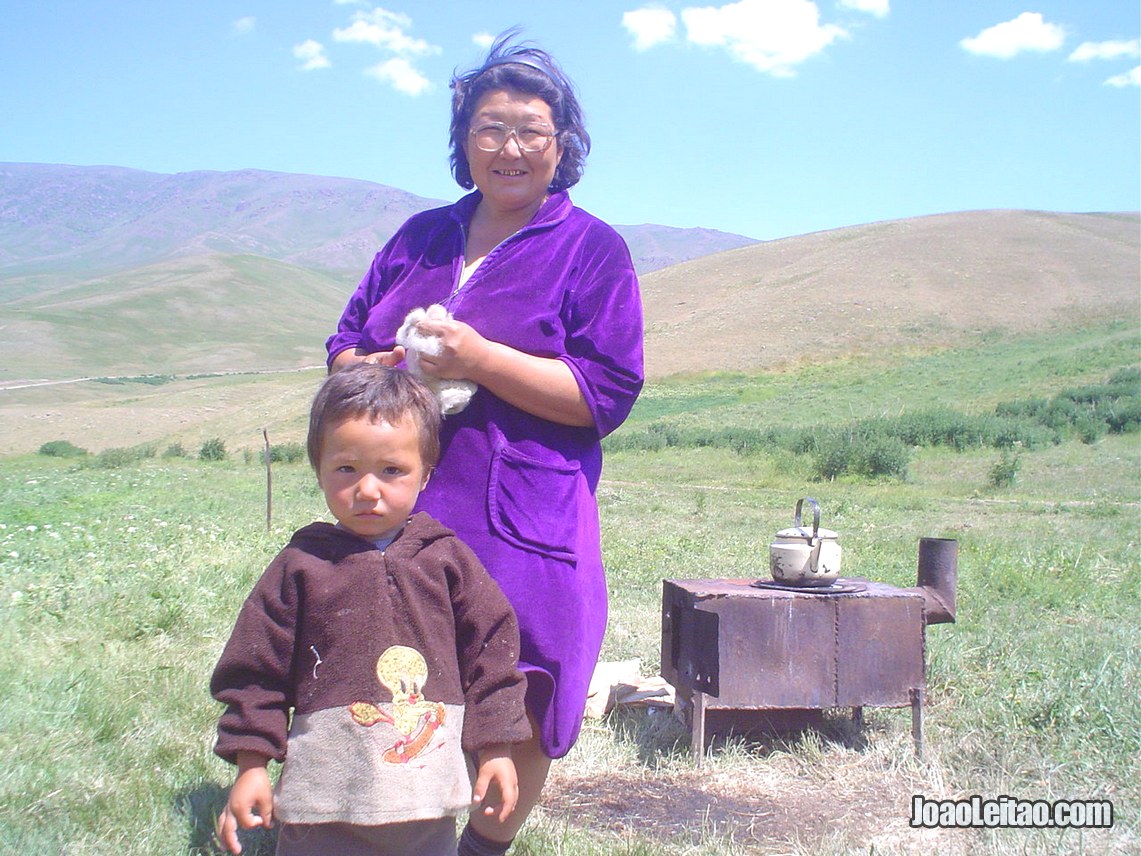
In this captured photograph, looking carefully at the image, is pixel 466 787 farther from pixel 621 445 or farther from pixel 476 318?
pixel 621 445

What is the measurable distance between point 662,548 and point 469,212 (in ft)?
21.0

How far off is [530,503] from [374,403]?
1.35 feet

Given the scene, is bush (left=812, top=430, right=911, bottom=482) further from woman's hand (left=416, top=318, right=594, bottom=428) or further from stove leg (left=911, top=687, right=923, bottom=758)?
woman's hand (left=416, top=318, right=594, bottom=428)

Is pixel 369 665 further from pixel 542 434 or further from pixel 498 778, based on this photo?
pixel 542 434

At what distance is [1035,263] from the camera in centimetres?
5684

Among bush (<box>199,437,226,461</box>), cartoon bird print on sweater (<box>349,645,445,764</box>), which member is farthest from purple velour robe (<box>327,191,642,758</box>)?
bush (<box>199,437,226,461</box>)

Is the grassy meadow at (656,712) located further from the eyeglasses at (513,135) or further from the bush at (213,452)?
the bush at (213,452)

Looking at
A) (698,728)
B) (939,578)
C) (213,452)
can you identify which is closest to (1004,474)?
(939,578)

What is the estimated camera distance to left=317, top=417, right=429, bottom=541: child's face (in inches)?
71.9

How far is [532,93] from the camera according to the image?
7.14ft

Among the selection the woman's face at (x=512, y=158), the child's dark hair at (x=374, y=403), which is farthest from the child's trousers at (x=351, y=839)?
the woman's face at (x=512, y=158)

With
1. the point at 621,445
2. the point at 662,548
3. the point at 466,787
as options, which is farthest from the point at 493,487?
the point at 621,445

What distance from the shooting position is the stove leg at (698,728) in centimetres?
358

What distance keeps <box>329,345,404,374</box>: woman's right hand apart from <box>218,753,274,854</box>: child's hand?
31.5 inches
